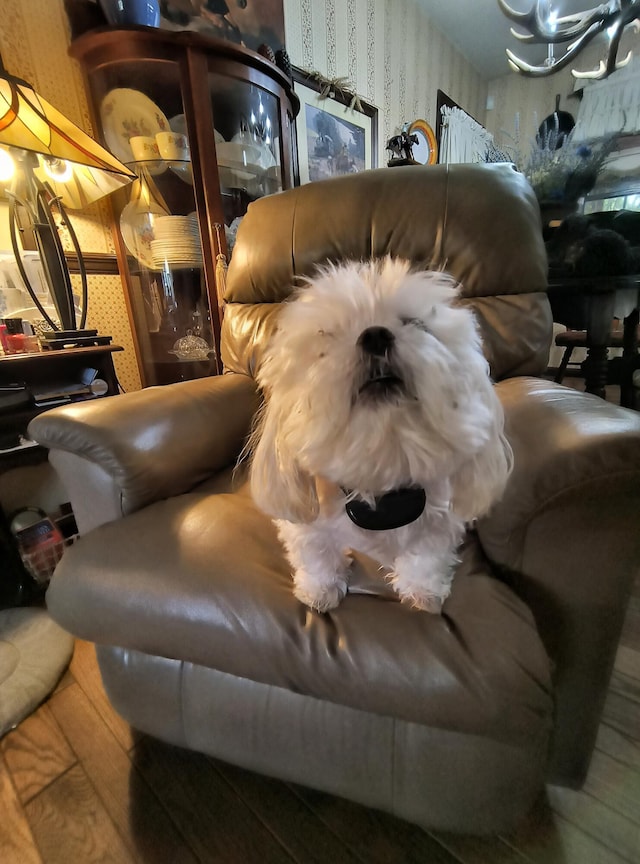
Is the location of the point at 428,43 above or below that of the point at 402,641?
above

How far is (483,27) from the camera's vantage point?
339 centimetres

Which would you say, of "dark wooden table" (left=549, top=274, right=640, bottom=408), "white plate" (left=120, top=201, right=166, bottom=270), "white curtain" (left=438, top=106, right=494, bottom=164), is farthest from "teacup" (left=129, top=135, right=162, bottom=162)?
"white curtain" (left=438, top=106, right=494, bottom=164)

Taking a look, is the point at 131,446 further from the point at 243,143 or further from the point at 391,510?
the point at 243,143


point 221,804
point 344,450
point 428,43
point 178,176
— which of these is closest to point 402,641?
point 344,450

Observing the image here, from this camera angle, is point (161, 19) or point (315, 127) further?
point (315, 127)

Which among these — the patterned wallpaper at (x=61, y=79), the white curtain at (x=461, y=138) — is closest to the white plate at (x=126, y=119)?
the patterned wallpaper at (x=61, y=79)

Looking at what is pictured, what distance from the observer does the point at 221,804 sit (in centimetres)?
83

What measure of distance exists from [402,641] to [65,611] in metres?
0.63

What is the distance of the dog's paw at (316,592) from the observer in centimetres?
68

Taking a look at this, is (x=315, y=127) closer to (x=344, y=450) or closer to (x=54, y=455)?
(x=54, y=455)

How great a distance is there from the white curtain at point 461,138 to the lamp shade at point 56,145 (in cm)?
314

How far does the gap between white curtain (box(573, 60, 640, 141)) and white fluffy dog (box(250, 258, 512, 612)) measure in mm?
4680

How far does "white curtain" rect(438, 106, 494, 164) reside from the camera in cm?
359

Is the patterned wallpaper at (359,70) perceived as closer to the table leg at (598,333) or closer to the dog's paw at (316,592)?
the dog's paw at (316,592)
